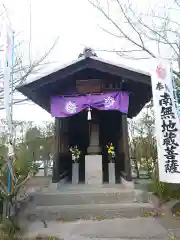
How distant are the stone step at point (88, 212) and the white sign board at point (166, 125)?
1676mm

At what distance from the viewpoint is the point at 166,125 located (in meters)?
5.67

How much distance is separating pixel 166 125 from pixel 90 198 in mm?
3400

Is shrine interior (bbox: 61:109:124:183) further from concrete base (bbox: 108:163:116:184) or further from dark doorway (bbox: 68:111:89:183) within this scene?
concrete base (bbox: 108:163:116:184)

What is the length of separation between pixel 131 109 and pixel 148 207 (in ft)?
23.5

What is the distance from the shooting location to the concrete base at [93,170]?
9.58 m

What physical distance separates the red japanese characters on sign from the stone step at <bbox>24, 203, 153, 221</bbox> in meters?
3.63

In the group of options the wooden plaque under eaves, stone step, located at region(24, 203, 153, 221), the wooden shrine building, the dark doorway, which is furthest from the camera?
the dark doorway

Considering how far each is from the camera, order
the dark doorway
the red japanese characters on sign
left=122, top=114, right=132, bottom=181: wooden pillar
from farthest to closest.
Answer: the dark doorway
left=122, top=114, right=132, bottom=181: wooden pillar
the red japanese characters on sign

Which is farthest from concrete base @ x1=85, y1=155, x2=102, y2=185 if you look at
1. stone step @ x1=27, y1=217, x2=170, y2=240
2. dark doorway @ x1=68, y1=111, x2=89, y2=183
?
stone step @ x1=27, y1=217, x2=170, y2=240

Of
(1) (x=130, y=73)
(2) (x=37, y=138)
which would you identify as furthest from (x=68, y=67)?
(2) (x=37, y=138)

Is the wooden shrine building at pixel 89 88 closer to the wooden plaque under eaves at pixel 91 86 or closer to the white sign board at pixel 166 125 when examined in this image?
the wooden plaque under eaves at pixel 91 86

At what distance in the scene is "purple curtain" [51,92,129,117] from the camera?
9.07 meters

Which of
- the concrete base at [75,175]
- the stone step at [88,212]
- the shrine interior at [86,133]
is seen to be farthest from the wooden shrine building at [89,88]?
the stone step at [88,212]

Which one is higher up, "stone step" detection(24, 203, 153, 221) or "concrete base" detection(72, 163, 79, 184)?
"concrete base" detection(72, 163, 79, 184)
